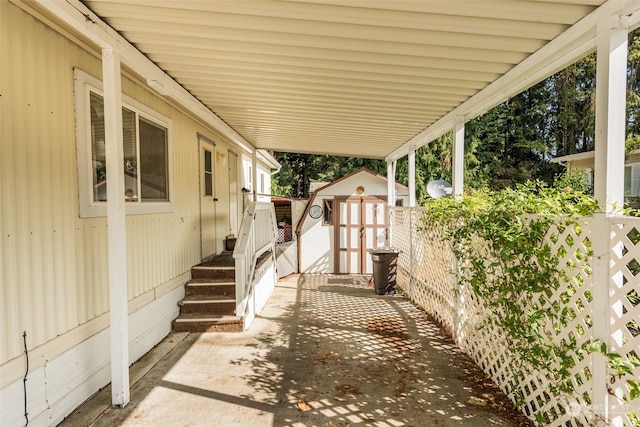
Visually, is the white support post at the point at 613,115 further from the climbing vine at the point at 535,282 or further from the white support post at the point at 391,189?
the white support post at the point at 391,189

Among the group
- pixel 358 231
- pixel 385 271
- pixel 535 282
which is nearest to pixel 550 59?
pixel 535 282

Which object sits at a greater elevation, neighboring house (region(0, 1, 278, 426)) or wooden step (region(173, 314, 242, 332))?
neighboring house (region(0, 1, 278, 426))

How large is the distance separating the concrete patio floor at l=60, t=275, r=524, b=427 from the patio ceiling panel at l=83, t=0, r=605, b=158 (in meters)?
3.12

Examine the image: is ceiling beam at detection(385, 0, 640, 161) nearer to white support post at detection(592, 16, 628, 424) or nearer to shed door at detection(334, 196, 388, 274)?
white support post at detection(592, 16, 628, 424)

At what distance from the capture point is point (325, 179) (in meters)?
23.2

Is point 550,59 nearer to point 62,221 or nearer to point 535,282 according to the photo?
point 535,282

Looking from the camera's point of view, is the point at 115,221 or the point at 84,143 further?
the point at 84,143

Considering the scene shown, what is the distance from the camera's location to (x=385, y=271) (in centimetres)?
755

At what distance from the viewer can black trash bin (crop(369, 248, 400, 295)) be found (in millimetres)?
7559

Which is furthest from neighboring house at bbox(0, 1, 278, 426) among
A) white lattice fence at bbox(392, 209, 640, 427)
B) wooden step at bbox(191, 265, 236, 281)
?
white lattice fence at bbox(392, 209, 640, 427)

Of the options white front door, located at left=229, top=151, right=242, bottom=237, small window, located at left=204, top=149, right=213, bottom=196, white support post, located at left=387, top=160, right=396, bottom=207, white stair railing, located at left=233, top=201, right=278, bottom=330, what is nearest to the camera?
white stair railing, located at left=233, top=201, right=278, bottom=330

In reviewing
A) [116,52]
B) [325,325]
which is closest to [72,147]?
[116,52]

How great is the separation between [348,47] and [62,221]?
9.24ft

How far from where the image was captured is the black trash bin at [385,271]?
756 centimetres
